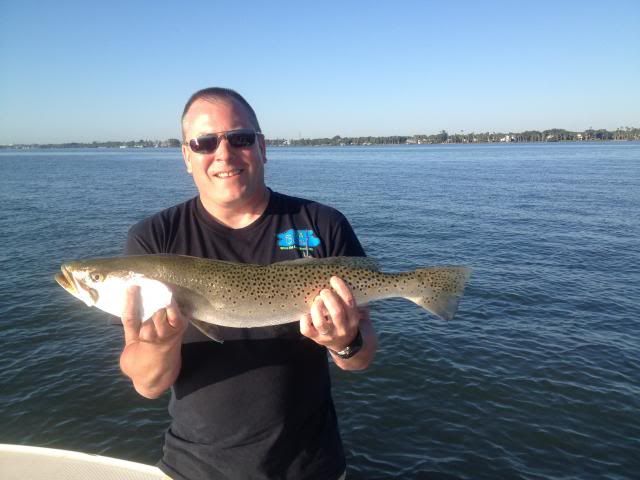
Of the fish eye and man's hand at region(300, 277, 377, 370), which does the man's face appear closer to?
man's hand at region(300, 277, 377, 370)

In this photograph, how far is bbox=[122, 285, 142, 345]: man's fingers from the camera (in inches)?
130

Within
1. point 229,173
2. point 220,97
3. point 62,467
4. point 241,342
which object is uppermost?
point 220,97

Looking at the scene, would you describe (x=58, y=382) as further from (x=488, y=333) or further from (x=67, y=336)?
(x=488, y=333)

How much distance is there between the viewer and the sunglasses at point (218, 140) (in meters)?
3.52

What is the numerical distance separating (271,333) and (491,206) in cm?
3289

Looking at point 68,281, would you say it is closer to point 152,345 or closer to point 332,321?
point 152,345

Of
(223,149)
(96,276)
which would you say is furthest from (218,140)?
(96,276)

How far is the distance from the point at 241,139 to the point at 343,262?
1.33 meters

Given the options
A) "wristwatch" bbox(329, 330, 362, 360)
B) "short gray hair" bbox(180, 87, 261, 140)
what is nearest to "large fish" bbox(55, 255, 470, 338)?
"wristwatch" bbox(329, 330, 362, 360)

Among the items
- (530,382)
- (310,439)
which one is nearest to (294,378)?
(310,439)

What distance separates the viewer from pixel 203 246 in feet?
12.0

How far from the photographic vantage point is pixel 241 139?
3.56 meters

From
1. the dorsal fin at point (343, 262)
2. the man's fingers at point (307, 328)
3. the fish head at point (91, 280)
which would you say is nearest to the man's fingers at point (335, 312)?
the man's fingers at point (307, 328)

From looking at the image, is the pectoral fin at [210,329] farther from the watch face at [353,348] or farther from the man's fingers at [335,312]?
the watch face at [353,348]
